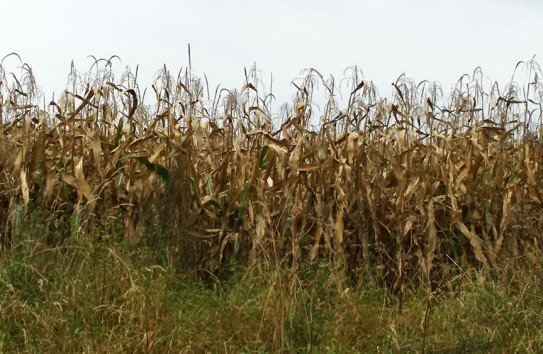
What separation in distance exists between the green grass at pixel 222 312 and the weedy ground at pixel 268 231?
0.05 ft

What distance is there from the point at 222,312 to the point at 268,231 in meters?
0.84

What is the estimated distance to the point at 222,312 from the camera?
415cm

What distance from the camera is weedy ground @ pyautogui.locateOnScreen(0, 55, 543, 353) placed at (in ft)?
12.7

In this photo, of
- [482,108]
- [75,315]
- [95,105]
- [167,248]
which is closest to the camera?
[75,315]

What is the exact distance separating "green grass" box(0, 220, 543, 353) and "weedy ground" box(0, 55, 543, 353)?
14 mm

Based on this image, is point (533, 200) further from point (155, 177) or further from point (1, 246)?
point (1, 246)

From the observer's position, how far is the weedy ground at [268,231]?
388cm

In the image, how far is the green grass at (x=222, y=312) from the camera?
3.73 metres

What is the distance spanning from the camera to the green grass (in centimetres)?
373

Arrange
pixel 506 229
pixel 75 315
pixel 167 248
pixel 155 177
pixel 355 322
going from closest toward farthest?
pixel 75 315 < pixel 355 322 < pixel 167 248 < pixel 155 177 < pixel 506 229

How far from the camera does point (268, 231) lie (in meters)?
4.84

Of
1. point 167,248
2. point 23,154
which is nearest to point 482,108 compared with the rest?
point 167,248

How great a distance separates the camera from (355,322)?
4.12m

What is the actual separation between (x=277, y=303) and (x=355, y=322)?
564 millimetres
